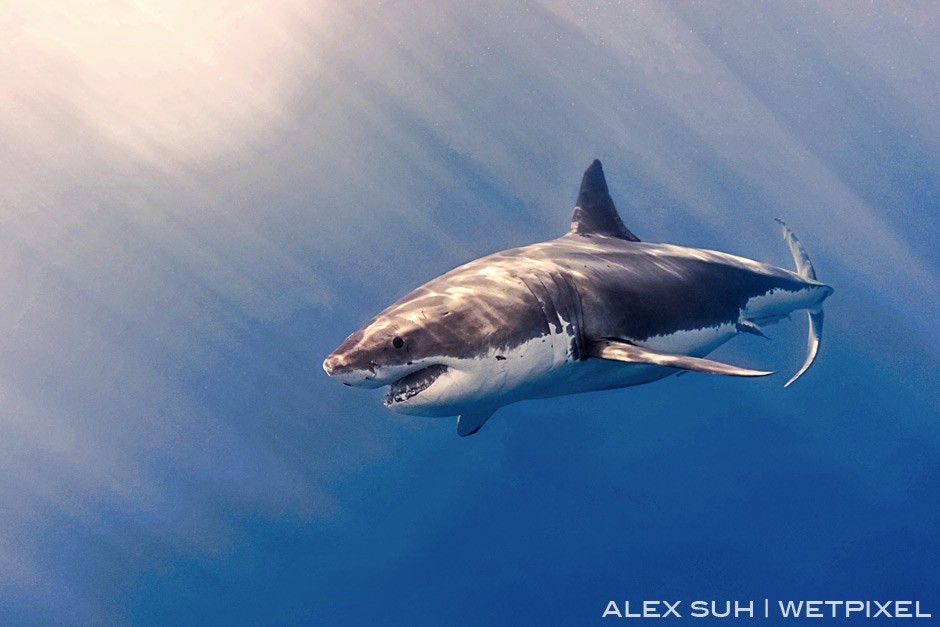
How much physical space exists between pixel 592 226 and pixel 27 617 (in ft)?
113

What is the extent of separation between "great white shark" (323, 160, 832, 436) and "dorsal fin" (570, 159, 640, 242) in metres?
0.01

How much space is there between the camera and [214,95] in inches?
1225

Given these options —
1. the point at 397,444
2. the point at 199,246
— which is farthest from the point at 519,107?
the point at 397,444

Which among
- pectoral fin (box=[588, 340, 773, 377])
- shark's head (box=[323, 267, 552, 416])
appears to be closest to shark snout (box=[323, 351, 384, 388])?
shark's head (box=[323, 267, 552, 416])

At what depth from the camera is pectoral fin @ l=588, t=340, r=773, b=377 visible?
12.6 ft

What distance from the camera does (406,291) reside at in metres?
33.6

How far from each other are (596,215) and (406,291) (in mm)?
26787

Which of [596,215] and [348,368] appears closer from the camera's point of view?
[348,368]

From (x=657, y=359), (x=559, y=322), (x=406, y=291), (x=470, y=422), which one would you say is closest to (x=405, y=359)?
(x=559, y=322)

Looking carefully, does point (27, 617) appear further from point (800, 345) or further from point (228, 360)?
point (800, 345)

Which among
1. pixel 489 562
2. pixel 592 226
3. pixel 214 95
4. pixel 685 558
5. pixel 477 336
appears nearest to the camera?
pixel 477 336

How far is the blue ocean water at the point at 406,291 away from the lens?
1959 cm

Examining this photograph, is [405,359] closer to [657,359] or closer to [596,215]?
[657,359]

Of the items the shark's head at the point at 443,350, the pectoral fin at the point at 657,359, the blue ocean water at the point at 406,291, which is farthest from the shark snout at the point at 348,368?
the blue ocean water at the point at 406,291
